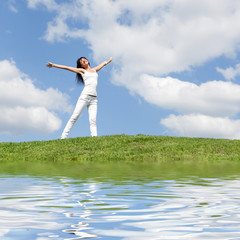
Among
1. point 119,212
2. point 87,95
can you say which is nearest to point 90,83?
point 87,95

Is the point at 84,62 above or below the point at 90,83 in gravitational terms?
above

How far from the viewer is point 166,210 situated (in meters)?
4.49

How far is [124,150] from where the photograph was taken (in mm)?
18531

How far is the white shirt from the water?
14.1 meters

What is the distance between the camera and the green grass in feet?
55.4

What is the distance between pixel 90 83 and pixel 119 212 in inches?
663

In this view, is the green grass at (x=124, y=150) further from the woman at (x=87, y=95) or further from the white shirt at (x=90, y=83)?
the white shirt at (x=90, y=83)

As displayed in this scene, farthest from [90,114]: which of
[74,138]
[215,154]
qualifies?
[215,154]

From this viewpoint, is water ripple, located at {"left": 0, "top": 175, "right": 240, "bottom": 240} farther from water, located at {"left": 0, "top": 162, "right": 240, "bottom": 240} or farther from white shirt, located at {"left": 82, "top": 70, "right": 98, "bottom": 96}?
white shirt, located at {"left": 82, "top": 70, "right": 98, "bottom": 96}

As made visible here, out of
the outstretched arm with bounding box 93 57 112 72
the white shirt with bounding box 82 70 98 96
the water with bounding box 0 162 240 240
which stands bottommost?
the water with bounding box 0 162 240 240

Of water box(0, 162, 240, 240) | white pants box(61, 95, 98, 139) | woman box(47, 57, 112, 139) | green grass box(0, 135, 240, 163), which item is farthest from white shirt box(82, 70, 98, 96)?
water box(0, 162, 240, 240)

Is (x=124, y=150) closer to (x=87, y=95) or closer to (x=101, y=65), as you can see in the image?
(x=87, y=95)

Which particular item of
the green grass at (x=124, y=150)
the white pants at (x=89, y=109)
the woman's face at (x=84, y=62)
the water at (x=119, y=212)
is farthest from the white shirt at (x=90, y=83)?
the water at (x=119, y=212)

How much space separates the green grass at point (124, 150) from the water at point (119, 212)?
9.38m
